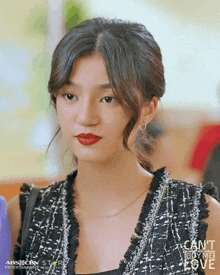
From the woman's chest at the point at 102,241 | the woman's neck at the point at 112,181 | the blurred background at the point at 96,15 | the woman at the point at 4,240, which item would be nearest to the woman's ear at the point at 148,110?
the woman's neck at the point at 112,181

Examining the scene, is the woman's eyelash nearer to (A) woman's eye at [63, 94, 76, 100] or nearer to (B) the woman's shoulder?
(A) woman's eye at [63, 94, 76, 100]

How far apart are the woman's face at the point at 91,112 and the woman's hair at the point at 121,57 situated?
18 mm

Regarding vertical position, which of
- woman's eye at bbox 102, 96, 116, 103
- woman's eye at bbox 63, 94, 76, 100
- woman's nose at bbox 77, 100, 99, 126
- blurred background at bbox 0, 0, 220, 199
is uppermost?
blurred background at bbox 0, 0, 220, 199

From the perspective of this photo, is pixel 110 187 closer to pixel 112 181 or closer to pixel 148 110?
pixel 112 181

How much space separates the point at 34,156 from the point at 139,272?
280cm

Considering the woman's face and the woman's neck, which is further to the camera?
the woman's neck

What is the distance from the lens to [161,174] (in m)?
1.45

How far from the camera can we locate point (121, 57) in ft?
4.29

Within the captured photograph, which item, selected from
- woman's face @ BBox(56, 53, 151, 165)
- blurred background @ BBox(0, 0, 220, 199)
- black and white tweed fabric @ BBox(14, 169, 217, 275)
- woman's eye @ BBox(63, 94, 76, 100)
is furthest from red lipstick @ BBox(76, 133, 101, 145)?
blurred background @ BBox(0, 0, 220, 199)

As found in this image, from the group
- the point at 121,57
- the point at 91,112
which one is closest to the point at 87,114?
the point at 91,112

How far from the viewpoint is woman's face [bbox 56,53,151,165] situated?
1.30m

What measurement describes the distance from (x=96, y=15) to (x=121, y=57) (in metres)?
2.77

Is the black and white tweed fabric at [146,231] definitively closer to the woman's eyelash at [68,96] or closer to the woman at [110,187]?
the woman at [110,187]

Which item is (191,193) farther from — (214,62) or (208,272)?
(214,62)
